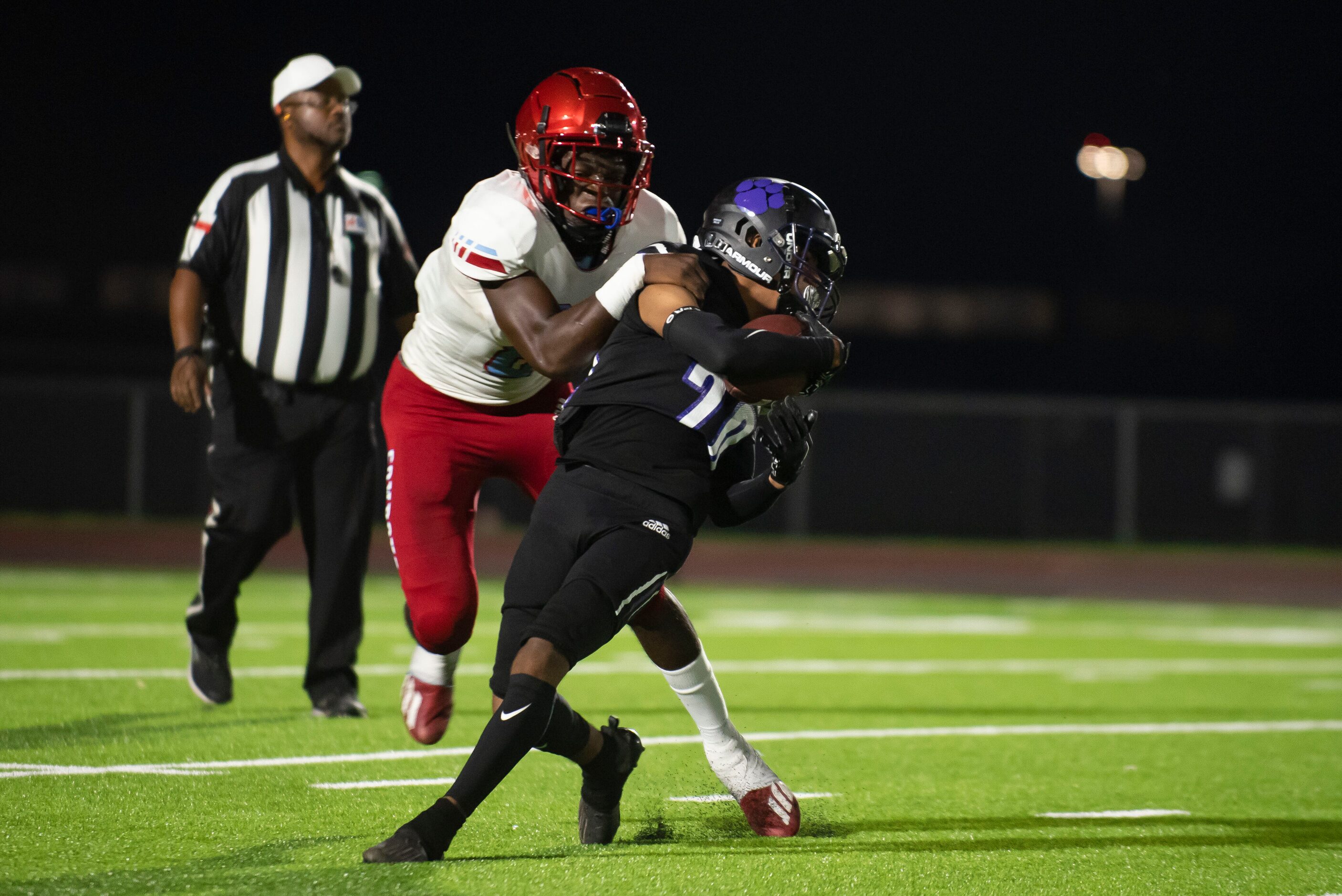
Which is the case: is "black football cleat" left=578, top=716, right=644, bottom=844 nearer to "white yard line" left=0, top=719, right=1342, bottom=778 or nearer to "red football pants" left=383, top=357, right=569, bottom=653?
"red football pants" left=383, top=357, right=569, bottom=653

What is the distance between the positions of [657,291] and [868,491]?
15980 mm

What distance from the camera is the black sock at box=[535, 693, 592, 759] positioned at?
329cm

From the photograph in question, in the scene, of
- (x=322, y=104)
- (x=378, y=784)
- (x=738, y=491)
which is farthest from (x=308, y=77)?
(x=738, y=491)

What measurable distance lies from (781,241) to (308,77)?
2672mm

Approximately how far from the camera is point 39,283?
968 inches

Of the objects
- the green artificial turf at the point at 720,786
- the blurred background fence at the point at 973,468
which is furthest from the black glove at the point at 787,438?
the blurred background fence at the point at 973,468

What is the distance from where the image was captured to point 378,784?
4.00 metres

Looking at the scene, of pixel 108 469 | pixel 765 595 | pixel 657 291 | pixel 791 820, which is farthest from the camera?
pixel 108 469

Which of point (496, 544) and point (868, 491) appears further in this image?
point (868, 491)

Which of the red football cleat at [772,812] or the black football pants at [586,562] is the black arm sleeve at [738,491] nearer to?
the black football pants at [586,562]

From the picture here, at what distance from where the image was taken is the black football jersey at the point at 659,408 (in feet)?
10.9

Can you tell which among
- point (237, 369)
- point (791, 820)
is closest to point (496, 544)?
point (237, 369)

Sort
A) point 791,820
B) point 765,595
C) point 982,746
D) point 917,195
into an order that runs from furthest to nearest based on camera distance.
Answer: point 917,195, point 765,595, point 982,746, point 791,820

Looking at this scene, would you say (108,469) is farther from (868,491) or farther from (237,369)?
(237,369)
